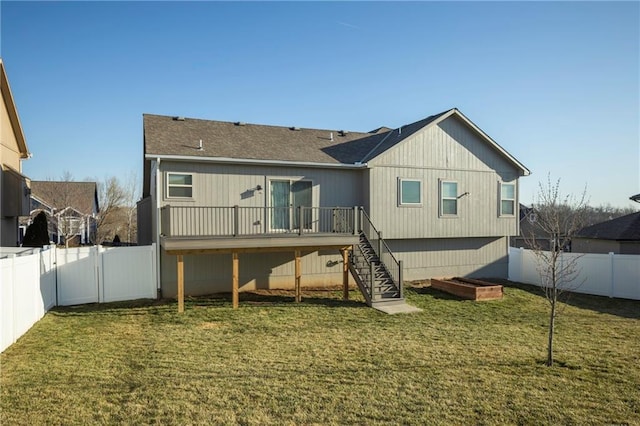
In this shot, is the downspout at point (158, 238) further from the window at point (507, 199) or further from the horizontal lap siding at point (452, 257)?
the window at point (507, 199)

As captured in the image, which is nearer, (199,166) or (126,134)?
(199,166)

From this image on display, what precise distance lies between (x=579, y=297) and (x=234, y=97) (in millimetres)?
15942

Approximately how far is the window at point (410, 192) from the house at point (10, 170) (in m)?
14.7

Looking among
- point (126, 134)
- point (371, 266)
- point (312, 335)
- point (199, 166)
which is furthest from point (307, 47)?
point (126, 134)

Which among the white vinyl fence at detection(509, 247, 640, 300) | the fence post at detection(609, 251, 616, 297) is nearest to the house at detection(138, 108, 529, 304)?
the white vinyl fence at detection(509, 247, 640, 300)

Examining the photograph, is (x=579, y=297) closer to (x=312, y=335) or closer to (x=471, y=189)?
(x=471, y=189)

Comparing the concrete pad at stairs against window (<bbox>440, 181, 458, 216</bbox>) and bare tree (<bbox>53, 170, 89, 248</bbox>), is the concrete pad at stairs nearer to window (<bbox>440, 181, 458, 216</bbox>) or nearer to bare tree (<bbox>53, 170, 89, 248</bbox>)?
window (<bbox>440, 181, 458, 216</bbox>)

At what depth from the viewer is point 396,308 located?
37.4 feet

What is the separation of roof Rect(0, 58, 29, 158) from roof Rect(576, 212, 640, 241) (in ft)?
92.7

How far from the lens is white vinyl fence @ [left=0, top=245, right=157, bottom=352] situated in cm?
902

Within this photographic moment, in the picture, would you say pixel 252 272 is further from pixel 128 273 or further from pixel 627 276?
pixel 627 276

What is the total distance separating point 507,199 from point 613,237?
8473mm

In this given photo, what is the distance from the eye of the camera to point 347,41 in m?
14.0

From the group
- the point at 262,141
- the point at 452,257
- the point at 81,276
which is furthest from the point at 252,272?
the point at 452,257
